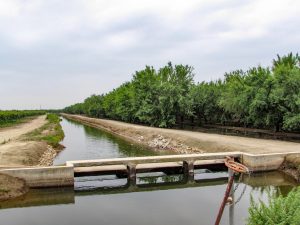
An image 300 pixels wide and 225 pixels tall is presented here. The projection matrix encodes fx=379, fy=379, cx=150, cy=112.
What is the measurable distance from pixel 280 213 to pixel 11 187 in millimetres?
15319

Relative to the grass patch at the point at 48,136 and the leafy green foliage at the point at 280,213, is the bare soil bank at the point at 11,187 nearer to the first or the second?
the leafy green foliage at the point at 280,213

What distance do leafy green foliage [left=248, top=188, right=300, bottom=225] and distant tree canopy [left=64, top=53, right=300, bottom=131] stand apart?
78.8 feet

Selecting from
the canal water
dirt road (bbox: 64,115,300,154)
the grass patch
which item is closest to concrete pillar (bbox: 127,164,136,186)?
the canal water

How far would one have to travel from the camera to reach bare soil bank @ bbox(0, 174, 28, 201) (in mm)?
19391

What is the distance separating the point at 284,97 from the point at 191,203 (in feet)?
62.2

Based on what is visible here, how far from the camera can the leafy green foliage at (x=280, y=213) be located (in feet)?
28.1

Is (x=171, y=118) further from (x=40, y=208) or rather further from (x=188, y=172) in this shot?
(x=40, y=208)

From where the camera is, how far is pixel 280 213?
8.80 m

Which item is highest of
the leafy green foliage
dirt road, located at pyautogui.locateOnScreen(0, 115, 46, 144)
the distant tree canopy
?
the distant tree canopy

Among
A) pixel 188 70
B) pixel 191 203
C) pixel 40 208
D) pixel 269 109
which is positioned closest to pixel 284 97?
pixel 269 109

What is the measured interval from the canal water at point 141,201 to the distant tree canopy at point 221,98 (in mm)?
11413

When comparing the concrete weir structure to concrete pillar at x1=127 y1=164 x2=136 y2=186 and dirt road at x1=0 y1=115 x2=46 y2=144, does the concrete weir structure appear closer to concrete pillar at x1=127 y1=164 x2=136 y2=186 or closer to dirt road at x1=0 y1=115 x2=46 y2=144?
concrete pillar at x1=127 y1=164 x2=136 y2=186

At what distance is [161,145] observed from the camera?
41312 millimetres

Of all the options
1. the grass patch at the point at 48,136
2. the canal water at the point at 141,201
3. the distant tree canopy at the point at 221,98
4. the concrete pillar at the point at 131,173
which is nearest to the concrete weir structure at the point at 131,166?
the concrete pillar at the point at 131,173
